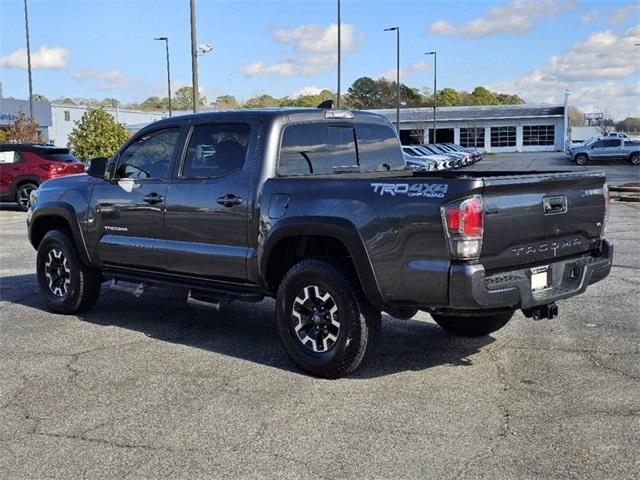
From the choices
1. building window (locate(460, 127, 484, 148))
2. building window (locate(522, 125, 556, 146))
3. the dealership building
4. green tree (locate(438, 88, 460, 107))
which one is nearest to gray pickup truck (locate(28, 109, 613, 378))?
the dealership building

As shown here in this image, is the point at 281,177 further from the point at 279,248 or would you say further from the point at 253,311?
the point at 253,311

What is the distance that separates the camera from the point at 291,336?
555 centimetres

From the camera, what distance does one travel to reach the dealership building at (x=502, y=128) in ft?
255

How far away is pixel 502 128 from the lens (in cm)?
7931

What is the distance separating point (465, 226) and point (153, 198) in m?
3.07

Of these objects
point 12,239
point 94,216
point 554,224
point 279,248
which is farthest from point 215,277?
point 12,239

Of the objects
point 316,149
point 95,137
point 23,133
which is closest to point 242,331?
point 316,149

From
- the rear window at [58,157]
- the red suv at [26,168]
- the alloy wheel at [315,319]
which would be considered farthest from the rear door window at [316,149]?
the rear window at [58,157]

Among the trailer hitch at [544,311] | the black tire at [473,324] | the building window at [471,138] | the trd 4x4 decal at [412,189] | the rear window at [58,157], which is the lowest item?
the black tire at [473,324]

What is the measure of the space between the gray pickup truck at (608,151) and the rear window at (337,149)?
46.1 meters

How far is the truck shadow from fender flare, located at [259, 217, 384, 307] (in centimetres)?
74

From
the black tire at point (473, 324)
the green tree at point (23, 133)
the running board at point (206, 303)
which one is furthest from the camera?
the green tree at point (23, 133)

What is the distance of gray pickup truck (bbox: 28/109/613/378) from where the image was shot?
4777mm

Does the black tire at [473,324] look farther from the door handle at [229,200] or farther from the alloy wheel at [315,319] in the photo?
the door handle at [229,200]
